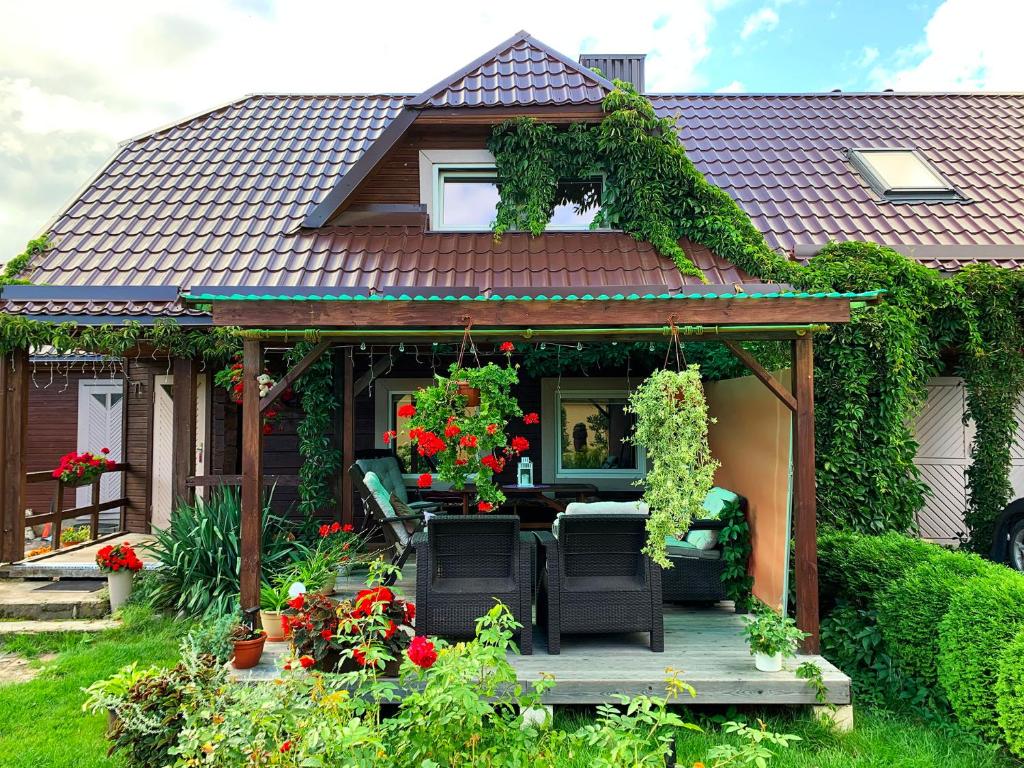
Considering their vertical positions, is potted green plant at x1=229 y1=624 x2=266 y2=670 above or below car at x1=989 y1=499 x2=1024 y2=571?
below

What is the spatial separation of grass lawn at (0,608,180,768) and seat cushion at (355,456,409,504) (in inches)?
88.2

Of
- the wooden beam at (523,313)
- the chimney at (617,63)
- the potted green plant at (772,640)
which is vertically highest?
the chimney at (617,63)

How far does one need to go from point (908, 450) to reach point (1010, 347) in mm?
1555

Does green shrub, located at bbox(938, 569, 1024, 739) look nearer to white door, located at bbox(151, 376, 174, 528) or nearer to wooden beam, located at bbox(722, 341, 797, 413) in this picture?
wooden beam, located at bbox(722, 341, 797, 413)

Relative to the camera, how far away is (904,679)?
409 cm

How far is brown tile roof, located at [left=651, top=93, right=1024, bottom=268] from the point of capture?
6.92 m

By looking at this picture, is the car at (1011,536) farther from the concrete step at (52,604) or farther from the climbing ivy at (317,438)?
the concrete step at (52,604)

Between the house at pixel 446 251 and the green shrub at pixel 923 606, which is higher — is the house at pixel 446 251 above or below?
above

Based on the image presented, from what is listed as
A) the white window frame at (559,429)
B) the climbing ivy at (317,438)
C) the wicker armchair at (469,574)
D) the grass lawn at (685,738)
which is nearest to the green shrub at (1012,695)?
the grass lawn at (685,738)

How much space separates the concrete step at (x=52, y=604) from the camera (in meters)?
5.56

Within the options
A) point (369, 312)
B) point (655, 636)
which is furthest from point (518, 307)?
point (655, 636)

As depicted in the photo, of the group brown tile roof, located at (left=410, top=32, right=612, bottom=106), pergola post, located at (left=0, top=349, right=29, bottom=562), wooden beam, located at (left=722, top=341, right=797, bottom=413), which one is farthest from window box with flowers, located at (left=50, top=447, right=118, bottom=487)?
wooden beam, located at (left=722, top=341, right=797, bottom=413)

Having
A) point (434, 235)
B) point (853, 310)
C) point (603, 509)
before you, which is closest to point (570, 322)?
point (603, 509)

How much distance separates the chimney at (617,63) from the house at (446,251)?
1.18 metres
